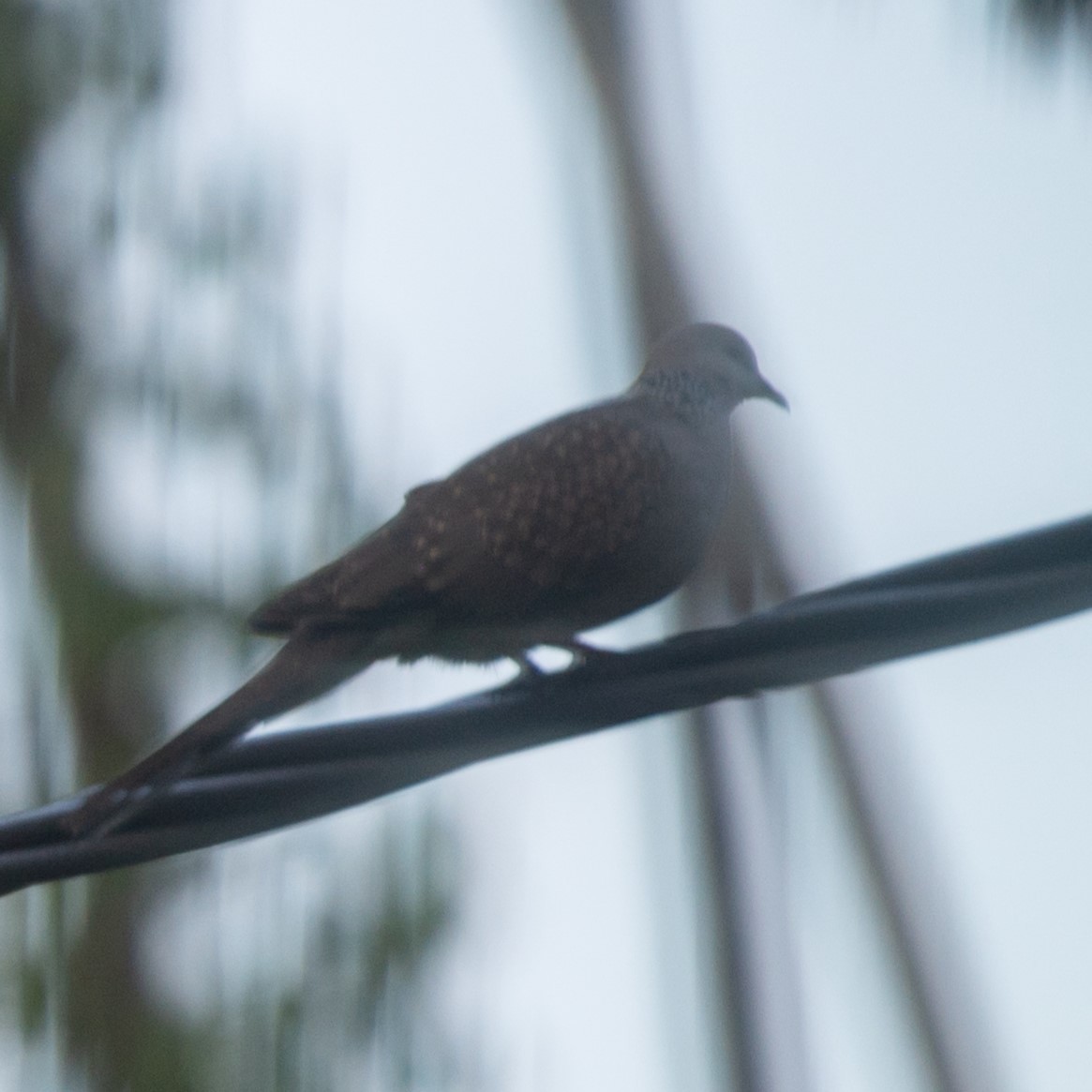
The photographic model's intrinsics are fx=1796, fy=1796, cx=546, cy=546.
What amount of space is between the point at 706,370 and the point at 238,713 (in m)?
2.02

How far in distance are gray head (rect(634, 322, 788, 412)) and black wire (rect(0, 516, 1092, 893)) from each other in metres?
2.02

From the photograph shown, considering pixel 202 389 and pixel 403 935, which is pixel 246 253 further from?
pixel 403 935

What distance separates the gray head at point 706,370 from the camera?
14.1ft

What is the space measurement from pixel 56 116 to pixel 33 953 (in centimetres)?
377

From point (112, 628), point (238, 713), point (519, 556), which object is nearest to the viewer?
point (238, 713)

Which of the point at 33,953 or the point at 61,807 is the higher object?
the point at 33,953

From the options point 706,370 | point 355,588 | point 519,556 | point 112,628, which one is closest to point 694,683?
point 355,588

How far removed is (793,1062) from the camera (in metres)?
3.77

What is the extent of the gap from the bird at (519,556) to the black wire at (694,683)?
68 centimetres

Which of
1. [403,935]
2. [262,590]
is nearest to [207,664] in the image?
[262,590]

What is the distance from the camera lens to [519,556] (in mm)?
3436

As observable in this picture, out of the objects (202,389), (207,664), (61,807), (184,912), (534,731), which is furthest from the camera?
(202,389)

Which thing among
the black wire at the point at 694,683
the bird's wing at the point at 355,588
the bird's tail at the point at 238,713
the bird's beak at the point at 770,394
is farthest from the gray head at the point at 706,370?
the black wire at the point at 694,683

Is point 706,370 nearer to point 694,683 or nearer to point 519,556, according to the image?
point 519,556
